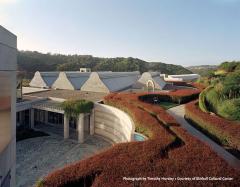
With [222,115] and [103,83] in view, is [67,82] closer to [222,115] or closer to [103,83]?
[103,83]

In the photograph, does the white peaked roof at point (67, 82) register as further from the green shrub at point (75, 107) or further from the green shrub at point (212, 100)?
the green shrub at point (212, 100)

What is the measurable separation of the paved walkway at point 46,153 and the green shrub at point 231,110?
11107mm

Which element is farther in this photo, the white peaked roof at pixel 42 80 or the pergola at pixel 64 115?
the white peaked roof at pixel 42 80

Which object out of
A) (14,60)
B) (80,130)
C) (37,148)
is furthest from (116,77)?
(14,60)

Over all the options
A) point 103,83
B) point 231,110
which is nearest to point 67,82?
point 103,83

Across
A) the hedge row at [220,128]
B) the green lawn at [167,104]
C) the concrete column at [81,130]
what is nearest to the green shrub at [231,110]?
the hedge row at [220,128]

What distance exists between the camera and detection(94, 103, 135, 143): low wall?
757 inches

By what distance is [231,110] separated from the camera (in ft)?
48.3

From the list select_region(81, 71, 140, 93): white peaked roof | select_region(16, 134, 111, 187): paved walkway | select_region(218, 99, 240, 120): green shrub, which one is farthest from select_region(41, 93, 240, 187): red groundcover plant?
select_region(81, 71, 140, 93): white peaked roof

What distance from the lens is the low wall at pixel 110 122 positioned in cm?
1923

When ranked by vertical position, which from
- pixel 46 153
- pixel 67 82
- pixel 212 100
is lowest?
pixel 46 153

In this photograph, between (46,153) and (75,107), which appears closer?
(46,153)

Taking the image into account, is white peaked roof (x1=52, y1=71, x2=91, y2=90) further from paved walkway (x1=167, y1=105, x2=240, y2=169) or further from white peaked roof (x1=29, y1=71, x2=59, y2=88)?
paved walkway (x1=167, y1=105, x2=240, y2=169)

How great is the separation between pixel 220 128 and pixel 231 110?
352cm
